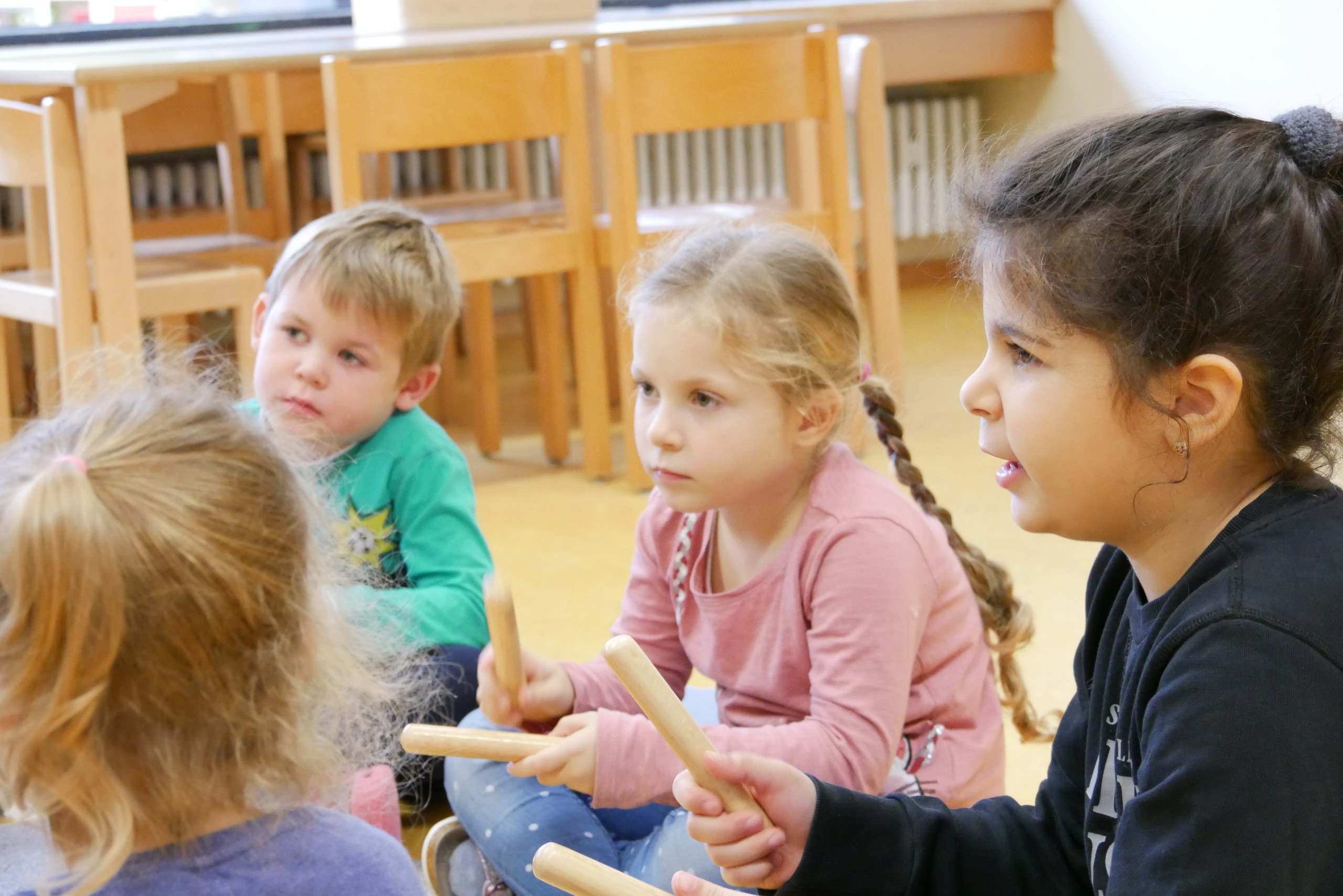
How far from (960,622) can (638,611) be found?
0.92 ft

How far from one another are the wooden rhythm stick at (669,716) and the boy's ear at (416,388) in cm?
82

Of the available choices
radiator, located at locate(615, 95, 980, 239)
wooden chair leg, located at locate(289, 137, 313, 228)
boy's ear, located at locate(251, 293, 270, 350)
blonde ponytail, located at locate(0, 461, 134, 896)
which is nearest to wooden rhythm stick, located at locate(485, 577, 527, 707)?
blonde ponytail, located at locate(0, 461, 134, 896)

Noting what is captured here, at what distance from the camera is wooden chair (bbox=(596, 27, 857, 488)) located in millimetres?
2592

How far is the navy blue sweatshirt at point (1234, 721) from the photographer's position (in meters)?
0.64

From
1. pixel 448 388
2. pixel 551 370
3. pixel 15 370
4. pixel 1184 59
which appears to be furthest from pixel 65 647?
pixel 1184 59

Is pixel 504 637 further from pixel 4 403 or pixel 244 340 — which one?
pixel 4 403

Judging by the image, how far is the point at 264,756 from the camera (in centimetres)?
73

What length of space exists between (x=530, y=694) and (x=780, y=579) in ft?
0.70

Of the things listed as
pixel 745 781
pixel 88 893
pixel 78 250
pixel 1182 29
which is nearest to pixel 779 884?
pixel 745 781

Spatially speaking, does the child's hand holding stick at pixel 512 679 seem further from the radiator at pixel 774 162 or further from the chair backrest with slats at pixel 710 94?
the radiator at pixel 774 162

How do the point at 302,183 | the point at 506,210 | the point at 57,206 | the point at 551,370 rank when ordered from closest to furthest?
the point at 57,206
the point at 551,370
the point at 506,210
the point at 302,183

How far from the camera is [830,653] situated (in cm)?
108

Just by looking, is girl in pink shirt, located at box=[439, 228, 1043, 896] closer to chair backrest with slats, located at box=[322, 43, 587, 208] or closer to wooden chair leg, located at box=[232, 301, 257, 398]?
wooden chair leg, located at box=[232, 301, 257, 398]

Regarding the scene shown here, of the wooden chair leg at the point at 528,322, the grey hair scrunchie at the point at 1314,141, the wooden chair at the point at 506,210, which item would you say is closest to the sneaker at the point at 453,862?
the grey hair scrunchie at the point at 1314,141
